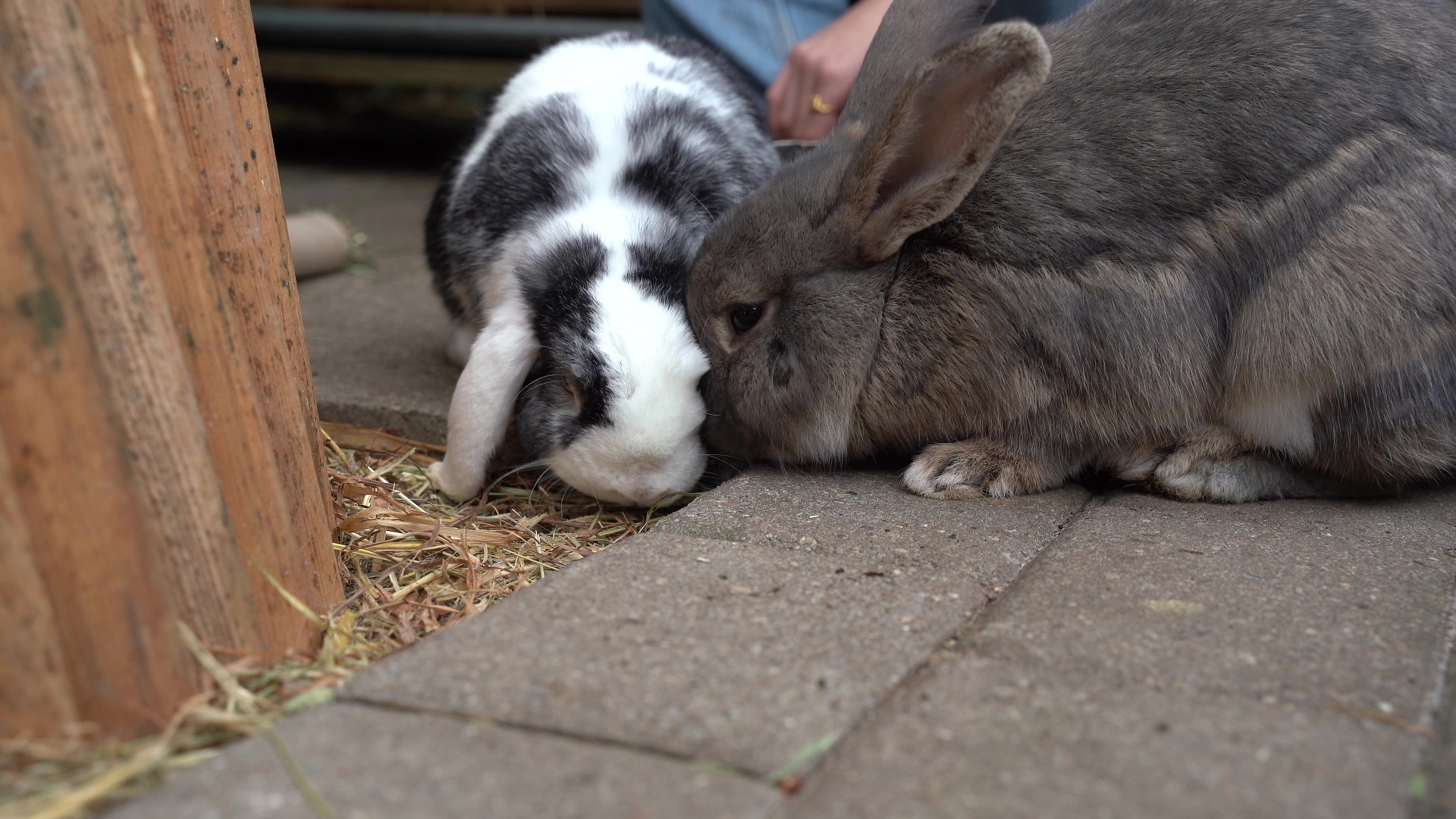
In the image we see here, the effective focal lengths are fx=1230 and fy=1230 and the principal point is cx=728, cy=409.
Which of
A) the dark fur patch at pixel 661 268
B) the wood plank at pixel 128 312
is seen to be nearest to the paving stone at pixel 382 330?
the dark fur patch at pixel 661 268

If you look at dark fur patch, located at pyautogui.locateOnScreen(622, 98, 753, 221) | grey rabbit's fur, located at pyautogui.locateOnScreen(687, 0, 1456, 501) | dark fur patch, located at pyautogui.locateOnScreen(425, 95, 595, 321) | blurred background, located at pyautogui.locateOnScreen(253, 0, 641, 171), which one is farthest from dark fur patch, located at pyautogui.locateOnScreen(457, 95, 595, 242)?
blurred background, located at pyautogui.locateOnScreen(253, 0, 641, 171)

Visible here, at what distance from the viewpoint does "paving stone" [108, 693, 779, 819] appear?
4.21 feet

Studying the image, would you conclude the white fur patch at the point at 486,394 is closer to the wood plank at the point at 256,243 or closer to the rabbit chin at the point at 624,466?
the rabbit chin at the point at 624,466

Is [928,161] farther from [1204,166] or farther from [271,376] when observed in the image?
[271,376]

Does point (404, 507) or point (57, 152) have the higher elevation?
point (57, 152)

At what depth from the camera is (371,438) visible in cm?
288

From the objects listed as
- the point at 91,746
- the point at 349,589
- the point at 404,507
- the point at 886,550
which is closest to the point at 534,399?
the point at 404,507

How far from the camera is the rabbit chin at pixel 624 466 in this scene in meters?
2.32

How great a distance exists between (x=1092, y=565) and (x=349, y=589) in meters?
1.24

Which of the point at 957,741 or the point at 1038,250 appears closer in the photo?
the point at 957,741

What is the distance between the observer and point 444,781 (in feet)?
4.37

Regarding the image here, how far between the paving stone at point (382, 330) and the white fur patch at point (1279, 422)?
175 cm

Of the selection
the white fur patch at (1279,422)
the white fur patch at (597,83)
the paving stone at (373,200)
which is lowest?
the paving stone at (373,200)

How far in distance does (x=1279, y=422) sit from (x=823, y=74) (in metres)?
1.58
